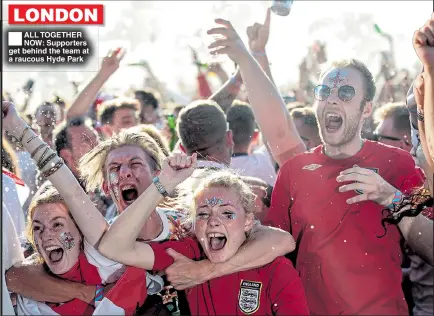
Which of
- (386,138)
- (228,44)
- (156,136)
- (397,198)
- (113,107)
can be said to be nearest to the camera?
(397,198)

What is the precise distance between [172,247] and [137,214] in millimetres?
326

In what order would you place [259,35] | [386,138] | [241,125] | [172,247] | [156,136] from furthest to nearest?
[241,125] → [386,138] → [259,35] → [156,136] → [172,247]

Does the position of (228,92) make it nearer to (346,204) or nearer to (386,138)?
(386,138)

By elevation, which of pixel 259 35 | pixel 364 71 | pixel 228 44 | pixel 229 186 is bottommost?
pixel 229 186

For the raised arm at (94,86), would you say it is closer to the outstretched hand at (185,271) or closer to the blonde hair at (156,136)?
the blonde hair at (156,136)

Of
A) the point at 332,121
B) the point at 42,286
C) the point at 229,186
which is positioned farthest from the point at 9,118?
the point at 332,121

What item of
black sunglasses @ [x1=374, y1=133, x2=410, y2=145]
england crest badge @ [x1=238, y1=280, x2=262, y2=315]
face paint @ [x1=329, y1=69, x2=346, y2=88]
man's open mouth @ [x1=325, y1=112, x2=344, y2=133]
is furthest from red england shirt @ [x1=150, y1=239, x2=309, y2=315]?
black sunglasses @ [x1=374, y1=133, x2=410, y2=145]

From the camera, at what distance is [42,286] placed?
315cm

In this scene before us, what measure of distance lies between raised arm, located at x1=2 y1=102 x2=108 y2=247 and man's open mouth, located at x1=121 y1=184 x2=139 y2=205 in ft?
1.01

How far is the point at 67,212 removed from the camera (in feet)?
10.5

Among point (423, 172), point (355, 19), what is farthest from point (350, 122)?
point (355, 19)

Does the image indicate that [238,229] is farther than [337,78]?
No

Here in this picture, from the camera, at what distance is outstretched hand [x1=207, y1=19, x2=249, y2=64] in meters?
3.67

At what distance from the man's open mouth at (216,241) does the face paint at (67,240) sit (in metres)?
0.67
